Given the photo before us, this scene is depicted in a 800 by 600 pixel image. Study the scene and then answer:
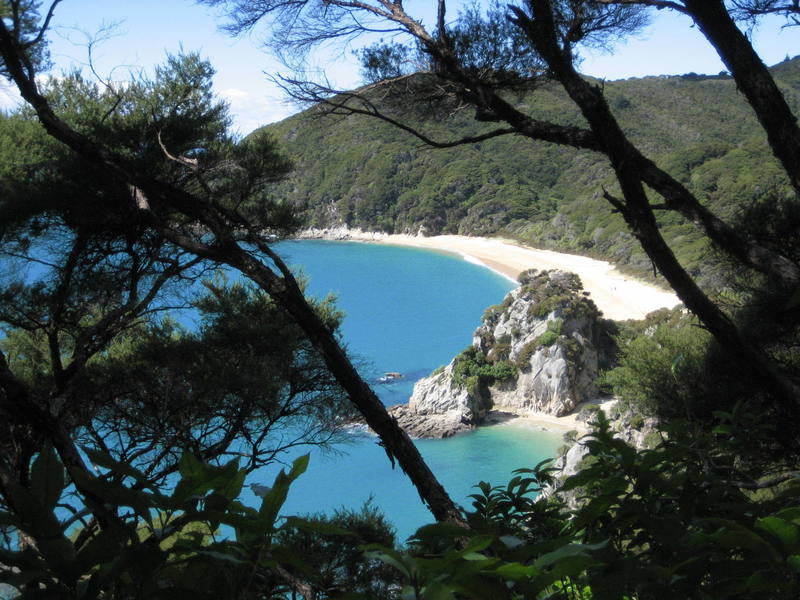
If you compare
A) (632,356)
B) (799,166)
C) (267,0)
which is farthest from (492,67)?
(632,356)

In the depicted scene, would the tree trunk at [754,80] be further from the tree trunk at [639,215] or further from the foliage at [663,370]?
the foliage at [663,370]

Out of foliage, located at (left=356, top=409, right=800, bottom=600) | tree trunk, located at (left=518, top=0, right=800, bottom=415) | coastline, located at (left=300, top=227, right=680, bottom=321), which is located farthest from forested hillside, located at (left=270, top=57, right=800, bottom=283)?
foliage, located at (left=356, top=409, right=800, bottom=600)

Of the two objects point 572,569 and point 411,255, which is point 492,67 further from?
point 411,255

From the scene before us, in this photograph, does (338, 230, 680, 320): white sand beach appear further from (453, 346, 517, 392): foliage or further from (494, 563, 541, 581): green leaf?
(494, 563, 541, 581): green leaf

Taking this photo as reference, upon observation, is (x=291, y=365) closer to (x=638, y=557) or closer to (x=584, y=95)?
(x=584, y=95)

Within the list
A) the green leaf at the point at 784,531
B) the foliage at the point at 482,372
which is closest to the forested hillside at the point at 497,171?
the foliage at the point at 482,372

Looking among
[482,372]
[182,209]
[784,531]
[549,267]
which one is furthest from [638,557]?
[549,267]
